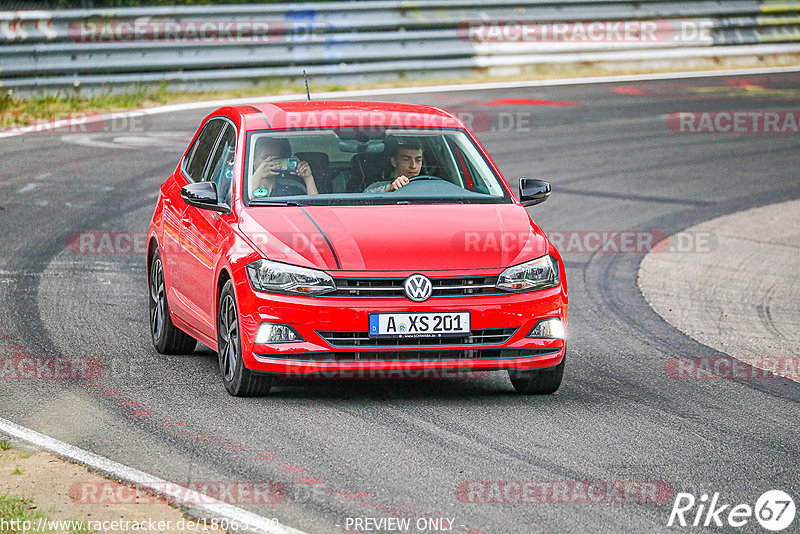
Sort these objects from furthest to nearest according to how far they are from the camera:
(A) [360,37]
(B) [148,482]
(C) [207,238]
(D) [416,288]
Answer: (A) [360,37] < (C) [207,238] < (D) [416,288] < (B) [148,482]

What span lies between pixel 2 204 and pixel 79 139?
447cm

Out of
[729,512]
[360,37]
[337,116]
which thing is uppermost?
[337,116]

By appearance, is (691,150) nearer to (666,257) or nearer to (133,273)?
(666,257)

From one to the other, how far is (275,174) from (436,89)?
51.3ft

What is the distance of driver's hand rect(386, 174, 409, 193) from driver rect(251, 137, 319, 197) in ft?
1.50

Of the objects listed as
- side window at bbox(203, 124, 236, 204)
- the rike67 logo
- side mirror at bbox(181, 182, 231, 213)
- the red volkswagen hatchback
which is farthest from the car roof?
the rike67 logo

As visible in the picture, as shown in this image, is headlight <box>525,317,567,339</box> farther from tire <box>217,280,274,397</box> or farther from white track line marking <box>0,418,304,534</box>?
white track line marking <box>0,418,304,534</box>

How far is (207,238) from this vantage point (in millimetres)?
8273

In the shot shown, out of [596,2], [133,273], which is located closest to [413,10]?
[596,2]

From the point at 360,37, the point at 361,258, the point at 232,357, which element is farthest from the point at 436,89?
the point at 361,258

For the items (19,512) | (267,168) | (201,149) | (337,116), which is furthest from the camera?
(201,149)

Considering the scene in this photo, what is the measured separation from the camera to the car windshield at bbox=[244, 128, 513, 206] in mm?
8297

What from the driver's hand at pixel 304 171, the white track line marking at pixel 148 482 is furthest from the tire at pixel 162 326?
the white track line marking at pixel 148 482

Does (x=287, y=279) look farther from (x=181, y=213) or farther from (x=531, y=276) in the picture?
(x=181, y=213)
